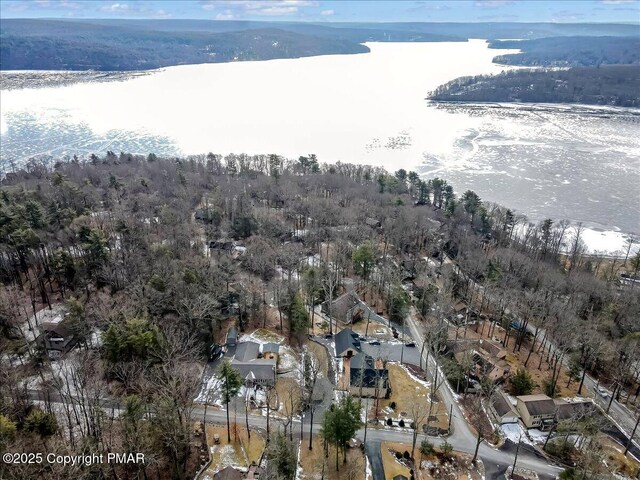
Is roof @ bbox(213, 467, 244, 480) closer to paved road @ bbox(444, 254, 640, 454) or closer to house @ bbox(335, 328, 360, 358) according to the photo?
house @ bbox(335, 328, 360, 358)

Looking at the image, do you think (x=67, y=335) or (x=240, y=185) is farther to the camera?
(x=240, y=185)

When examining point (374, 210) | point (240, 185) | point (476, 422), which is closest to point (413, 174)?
point (374, 210)

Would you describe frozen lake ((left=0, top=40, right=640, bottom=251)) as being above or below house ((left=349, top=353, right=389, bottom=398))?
above

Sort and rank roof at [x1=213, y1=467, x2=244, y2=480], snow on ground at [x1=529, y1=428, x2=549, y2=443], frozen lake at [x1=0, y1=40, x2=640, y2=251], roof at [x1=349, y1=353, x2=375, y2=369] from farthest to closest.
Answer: frozen lake at [x1=0, y1=40, x2=640, y2=251]
roof at [x1=349, y1=353, x2=375, y2=369]
snow on ground at [x1=529, y1=428, x2=549, y2=443]
roof at [x1=213, y1=467, x2=244, y2=480]

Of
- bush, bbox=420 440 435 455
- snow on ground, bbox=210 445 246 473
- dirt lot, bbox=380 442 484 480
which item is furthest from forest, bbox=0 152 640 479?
bush, bbox=420 440 435 455

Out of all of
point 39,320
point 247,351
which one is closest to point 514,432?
point 247,351

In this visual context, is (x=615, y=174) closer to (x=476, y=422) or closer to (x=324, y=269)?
(x=324, y=269)
